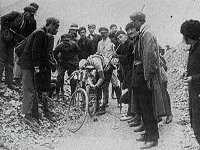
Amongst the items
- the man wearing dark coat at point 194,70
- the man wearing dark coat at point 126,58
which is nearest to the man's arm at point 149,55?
the man wearing dark coat at point 194,70

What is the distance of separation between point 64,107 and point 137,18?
3.27 m

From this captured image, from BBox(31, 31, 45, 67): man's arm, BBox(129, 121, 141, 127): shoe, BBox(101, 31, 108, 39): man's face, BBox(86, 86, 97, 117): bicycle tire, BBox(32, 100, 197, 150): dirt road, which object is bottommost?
BBox(32, 100, 197, 150): dirt road

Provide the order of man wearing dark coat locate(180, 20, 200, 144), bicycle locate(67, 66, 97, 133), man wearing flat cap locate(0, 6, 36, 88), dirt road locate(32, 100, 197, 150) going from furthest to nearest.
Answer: man wearing flat cap locate(0, 6, 36, 88)
bicycle locate(67, 66, 97, 133)
dirt road locate(32, 100, 197, 150)
man wearing dark coat locate(180, 20, 200, 144)

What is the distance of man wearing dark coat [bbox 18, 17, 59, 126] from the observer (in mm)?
6453

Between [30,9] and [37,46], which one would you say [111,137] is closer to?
[37,46]

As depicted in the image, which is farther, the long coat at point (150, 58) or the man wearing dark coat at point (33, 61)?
the man wearing dark coat at point (33, 61)

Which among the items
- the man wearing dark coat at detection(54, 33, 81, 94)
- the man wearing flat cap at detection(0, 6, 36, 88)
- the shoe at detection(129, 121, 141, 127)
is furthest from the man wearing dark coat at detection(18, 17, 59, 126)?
the shoe at detection(129, 121, 141, 127)

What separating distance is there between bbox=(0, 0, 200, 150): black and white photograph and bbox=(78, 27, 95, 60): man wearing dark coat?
2cm

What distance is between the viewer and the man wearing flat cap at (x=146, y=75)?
550 centimetres

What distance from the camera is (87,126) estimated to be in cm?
718

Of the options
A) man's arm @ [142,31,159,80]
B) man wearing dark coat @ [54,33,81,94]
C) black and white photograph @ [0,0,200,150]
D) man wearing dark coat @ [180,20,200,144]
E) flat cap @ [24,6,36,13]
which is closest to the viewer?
man wearing dark coat @ [180,20,200,144]

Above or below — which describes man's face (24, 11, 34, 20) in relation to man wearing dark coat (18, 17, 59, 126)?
above

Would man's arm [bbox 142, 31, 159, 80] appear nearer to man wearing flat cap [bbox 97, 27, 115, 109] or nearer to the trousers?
the trousers

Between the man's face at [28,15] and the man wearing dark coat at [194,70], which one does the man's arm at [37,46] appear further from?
the man wearing dark coat at [194,70]
